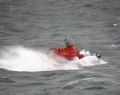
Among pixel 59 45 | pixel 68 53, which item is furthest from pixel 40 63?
pixel 59 45

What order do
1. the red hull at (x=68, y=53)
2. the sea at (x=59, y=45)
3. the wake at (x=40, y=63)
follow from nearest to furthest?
the sea at (x=59, y=45)
the wake at (x=40, y=63)
the red hull at (x=68, y=53)

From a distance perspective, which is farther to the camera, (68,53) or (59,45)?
(59,45)

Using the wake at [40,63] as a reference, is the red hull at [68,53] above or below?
above

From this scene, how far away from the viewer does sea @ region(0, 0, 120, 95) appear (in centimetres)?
5283

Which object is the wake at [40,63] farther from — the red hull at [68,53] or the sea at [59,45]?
the red hull at [68,53]

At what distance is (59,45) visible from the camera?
8188 cm

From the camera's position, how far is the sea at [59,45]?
52.8 metres

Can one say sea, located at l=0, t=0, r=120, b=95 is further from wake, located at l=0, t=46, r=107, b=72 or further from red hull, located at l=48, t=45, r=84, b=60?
red hull, located at l=48, t=45, r=84, b=60

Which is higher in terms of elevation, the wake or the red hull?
the red hull

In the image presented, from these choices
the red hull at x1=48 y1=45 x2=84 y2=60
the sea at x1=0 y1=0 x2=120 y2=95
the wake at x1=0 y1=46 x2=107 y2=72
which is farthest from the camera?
the red hull at x1=48 y1=45 x2=84 y2=60

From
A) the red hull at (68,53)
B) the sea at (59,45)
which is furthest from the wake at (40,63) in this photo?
the red hull at (68,53)

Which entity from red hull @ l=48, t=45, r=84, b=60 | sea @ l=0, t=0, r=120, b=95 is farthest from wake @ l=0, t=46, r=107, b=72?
red hull @ l=48, t=45, r=84, b=60

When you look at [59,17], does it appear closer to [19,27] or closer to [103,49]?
[19,27]

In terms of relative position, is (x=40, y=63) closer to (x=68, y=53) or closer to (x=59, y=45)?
(x=68, y=53)
